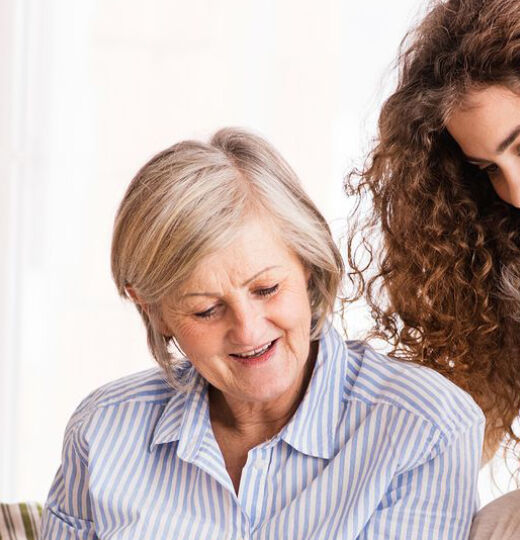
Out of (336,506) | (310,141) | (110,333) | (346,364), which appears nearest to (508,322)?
(346,364)

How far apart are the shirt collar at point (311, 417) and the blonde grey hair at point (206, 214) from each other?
0.21 ft

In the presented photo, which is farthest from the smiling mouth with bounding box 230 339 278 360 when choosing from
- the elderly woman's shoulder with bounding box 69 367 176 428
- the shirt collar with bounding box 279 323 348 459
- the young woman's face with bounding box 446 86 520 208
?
the young woman's face with bounding box 446 86 520 208

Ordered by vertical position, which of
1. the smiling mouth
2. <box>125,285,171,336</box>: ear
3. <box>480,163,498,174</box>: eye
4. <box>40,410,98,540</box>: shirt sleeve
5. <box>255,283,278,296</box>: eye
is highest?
<box>480,163,498,174</box>: eye

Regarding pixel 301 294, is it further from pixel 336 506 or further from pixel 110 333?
pixel 110 333

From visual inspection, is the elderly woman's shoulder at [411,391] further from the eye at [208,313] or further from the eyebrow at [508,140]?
the eyebrow at [508,140]

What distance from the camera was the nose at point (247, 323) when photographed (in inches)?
62.5

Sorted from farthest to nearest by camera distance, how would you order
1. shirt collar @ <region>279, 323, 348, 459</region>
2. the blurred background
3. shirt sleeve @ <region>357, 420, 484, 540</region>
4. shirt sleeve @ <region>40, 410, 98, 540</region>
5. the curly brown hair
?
the blurred background → the curly brown hair → shirt sleeve @ <region>40, 410, 98, 540</region> → shirt collar @ <region>279, 323, 348, 459</region> → shirt sleeve @ <region>357, 420, 484, 540</region>

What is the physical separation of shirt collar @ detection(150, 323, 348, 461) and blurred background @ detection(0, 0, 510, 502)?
59.7 inches

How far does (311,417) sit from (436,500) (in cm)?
25

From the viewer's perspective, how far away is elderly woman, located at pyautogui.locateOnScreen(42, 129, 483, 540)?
155cm

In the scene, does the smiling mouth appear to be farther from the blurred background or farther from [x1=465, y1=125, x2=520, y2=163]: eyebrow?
the blurred background

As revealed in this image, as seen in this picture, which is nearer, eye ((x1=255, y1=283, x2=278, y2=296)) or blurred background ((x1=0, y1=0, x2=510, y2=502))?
eye ((x1=255, y1=283, x2=278, y2=296))

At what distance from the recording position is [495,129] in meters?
1.67

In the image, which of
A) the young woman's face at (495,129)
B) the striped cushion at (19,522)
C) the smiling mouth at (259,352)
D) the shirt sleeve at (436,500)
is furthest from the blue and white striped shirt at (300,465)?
the young woman's face at (495,129)
